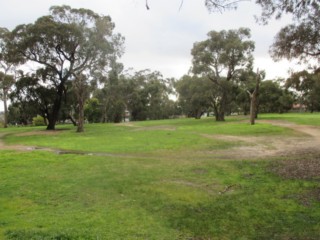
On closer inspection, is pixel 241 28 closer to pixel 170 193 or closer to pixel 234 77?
pixel 234 77

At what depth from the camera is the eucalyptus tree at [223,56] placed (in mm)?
43188

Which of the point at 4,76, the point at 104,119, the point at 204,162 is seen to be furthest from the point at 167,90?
the point at 204,162

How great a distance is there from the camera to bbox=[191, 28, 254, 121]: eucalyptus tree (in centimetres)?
4319

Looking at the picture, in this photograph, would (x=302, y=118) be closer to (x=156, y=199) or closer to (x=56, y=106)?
(x=56, y=106)

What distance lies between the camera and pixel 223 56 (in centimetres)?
4338

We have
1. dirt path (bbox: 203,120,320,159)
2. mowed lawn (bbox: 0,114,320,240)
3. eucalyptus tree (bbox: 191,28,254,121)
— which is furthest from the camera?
eucalyptus tree (bbox: 191,28,254,121)

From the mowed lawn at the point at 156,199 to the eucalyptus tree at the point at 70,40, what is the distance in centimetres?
2106

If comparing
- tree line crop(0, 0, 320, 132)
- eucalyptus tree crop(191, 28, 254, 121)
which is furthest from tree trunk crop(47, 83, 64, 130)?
eucalyptus tree crop(191, 28, 254, 121)

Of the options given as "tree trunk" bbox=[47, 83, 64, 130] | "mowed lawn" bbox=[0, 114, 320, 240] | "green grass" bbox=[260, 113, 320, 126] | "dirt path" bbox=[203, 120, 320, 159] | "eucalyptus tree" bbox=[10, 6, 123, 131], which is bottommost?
"mowed lawn" bbox=[0, 114, 320, 240]

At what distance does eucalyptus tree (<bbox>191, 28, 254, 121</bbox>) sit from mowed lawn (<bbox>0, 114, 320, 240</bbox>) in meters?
30.2

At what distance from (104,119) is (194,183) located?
62.1m

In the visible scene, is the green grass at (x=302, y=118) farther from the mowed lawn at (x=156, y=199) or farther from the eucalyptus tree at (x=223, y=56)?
the mowed lawn at (x=156, y=199)

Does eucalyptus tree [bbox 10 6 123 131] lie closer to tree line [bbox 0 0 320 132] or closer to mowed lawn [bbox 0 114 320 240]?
tree line [bbox 0 0 320 132]

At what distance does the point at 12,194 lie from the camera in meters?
9.19
